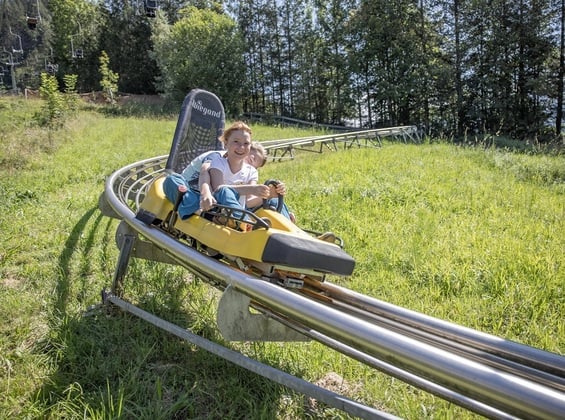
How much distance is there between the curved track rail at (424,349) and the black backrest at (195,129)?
186cm

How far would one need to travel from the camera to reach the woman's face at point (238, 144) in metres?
2.80

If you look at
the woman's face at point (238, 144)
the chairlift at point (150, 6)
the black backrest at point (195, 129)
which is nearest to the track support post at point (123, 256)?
the woman's face at point (238, 144)

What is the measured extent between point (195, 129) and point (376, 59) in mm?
25463

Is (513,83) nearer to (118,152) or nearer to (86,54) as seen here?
(118,152)

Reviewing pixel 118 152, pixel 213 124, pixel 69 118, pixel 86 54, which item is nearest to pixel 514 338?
pixel 213 124

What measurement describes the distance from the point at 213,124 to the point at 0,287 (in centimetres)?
240

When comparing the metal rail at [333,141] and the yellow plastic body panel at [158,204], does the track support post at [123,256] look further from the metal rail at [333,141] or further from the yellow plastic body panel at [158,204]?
the metal rail at [333,141]

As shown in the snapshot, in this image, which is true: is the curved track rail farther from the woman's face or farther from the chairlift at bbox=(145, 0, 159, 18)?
the chairlift at bbox=(145, 0, 159, 18)

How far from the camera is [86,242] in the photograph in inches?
162

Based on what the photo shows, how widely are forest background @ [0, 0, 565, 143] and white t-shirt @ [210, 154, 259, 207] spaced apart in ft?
57.3

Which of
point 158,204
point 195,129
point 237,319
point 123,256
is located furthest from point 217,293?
point 195,129

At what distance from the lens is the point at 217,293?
10.2ft

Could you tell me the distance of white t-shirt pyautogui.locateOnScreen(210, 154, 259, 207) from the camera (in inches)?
110

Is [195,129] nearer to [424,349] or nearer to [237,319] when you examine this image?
[237,319]
